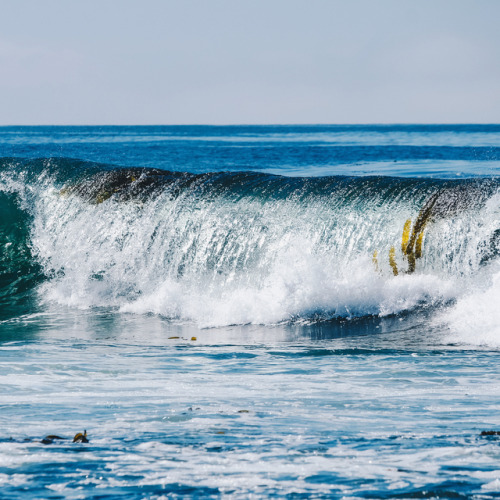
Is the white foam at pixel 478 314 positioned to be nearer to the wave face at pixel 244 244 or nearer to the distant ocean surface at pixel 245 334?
the distant ocean surface at pixel 245 334

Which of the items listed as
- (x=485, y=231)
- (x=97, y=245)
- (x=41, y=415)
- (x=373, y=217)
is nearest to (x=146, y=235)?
(x=97, y=245)

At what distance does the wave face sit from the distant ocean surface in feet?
0.12

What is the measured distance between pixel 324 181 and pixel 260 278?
8.41ft

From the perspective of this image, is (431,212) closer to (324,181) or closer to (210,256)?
(324,181)

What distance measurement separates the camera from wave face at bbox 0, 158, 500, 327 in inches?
422

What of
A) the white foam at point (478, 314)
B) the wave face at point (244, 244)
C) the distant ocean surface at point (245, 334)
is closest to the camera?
the distant ocean surface at point (245, 334)

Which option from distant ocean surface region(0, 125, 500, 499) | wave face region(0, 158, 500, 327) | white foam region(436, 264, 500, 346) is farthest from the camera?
wave face region(0, 158, 500, 327)

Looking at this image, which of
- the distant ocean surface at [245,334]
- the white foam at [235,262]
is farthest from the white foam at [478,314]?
the white foam at [235,262]

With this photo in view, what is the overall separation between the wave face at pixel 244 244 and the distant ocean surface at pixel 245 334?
36mm

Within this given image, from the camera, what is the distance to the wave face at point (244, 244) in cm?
1073

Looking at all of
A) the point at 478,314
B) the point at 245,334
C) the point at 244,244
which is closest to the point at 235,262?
the point at 244,244

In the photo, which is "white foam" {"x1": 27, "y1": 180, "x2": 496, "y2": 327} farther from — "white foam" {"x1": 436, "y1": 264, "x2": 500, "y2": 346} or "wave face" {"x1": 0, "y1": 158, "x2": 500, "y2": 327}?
"white foam" {"x1": 436, "y1": 264, "x2": 500, "y2": 346}

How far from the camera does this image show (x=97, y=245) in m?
13.8

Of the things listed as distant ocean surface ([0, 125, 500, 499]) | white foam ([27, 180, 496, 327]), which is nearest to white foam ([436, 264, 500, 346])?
distant ocean surface ([0, 125, 500, 499])
